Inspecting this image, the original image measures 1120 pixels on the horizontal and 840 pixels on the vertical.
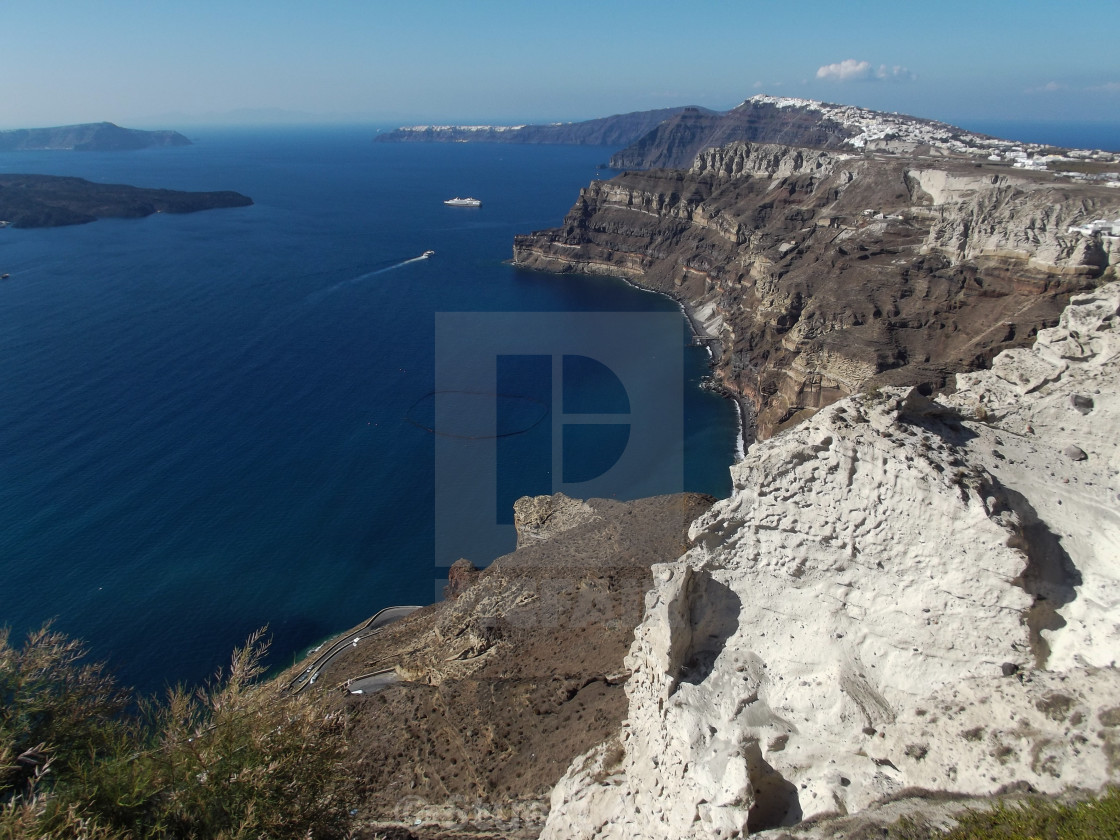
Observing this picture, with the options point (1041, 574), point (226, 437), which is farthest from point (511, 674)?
point (226, 437)

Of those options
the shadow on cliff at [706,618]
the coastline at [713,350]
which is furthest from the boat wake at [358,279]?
the shadow on cliff at [706,618]

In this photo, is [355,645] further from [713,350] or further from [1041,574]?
[713,350]

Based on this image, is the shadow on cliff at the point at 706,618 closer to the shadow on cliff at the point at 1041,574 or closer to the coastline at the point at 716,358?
the shadow on cliff at the point at 1041,574

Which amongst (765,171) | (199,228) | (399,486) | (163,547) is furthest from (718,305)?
(199,228)

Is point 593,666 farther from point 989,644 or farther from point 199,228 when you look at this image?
point 199,228

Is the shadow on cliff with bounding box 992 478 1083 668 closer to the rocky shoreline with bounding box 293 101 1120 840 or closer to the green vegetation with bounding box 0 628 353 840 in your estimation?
the rocky shoreline with bounding box 293 101 1120 840

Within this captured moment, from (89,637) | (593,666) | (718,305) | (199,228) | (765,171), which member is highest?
(765,171)
